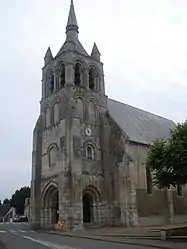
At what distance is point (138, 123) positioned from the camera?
4553 centimetres

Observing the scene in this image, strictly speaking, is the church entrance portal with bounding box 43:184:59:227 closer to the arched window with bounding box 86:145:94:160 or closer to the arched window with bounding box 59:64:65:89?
the arched window with bounding box 86:145:94:160

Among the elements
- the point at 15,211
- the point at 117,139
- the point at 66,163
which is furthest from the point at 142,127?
the point at 15,211

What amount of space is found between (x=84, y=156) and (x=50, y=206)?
285 inches

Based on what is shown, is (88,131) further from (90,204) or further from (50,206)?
(50,206)

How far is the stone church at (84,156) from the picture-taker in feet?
115

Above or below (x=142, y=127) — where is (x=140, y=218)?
below

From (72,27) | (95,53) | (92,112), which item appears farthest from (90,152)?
(72,27)

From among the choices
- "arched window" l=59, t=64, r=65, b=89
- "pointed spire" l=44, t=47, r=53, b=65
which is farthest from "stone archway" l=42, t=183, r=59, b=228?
"pointed spire" l=44, t=47, r=53, b=65

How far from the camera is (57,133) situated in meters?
38.5

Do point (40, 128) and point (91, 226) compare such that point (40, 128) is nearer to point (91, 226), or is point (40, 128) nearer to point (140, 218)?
point (91, 226)

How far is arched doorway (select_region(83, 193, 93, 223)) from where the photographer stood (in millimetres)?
37278

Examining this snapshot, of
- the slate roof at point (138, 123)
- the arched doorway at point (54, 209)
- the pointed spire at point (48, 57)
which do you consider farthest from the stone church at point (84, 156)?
the pointed spire at point (48, 57)

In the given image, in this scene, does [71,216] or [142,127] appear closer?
[71,216]

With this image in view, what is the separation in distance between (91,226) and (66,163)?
732 cm
